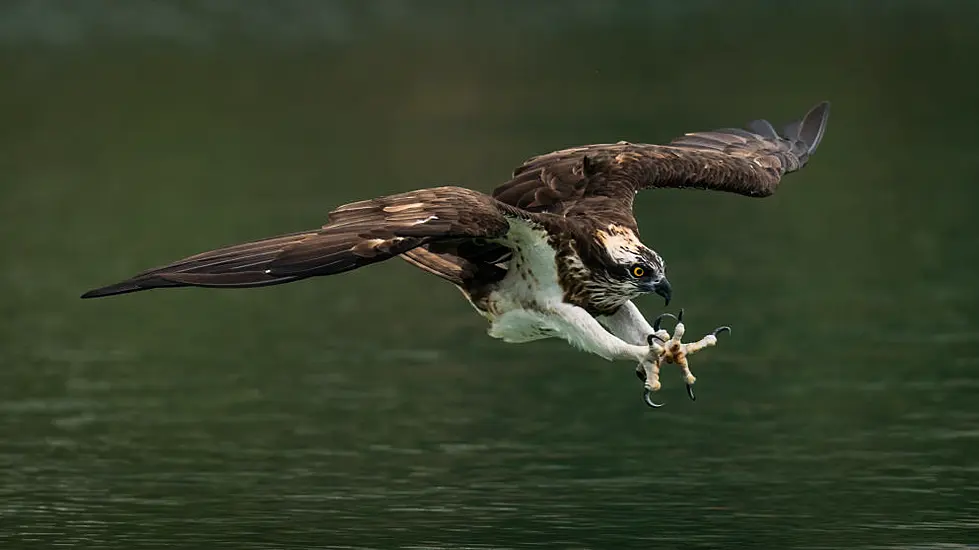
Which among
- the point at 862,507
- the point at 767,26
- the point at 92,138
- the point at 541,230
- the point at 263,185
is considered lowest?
the point at 862,507

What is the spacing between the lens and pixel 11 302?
94.7ft

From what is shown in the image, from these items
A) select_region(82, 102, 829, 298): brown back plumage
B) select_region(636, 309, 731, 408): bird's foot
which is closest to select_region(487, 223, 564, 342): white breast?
select_region(82, 102, 829, 298): brown back plumage

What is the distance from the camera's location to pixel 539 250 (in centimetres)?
1512

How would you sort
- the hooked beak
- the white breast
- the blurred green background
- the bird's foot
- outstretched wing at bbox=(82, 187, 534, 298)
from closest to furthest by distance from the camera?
outstretched wing at bbox=(82, 187, 534, 298) → the bird's foot → the hooked beak → the white breast → the blurred green background

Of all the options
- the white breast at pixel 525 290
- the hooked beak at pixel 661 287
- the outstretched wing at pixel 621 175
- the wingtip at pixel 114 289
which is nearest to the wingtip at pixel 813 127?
the outstretched wing at pixel 621 175

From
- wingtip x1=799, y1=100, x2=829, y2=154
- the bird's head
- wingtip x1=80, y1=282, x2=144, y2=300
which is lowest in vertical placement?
wingtip x1=80, y1=282, x2=144, y2=300

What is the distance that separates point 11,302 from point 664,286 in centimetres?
1559

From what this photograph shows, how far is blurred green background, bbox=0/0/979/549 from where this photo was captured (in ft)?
60.2

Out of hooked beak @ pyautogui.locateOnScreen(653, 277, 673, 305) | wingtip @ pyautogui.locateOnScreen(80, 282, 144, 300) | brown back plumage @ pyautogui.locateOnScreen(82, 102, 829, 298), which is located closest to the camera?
wingtip @ pyautogui.locateOnScreen(80, 282, 144, 300)

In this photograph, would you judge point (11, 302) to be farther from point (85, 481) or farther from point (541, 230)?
point (541, 230)

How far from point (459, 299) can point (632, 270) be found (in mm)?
13412

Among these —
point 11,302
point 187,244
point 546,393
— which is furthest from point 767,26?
point 546,393

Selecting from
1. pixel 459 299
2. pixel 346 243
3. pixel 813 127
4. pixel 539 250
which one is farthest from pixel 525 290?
pixel 459 299

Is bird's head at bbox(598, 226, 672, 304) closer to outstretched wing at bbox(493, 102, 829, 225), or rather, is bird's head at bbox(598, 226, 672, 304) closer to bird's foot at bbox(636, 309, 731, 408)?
bird's foot at bbox(636, 309, 731, 408)
